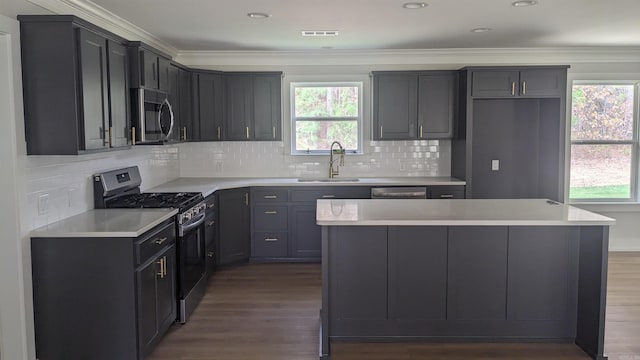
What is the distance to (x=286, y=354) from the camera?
3521 mm

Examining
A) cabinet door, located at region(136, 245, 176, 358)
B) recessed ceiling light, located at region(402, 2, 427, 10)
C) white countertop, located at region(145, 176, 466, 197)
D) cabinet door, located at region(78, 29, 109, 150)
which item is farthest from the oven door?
recessed ceiling light, located at region(402, 2, 427, 10)

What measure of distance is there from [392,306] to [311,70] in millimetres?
3558

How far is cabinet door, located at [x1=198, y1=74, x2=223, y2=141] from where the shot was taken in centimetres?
602

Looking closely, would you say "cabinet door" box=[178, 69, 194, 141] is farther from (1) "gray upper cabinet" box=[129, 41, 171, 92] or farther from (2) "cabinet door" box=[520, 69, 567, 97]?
(2) "cabinet door" box=[520, 69, 567, 97]

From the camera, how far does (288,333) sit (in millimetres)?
3869

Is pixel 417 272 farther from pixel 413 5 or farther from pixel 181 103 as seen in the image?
pixel 181 103

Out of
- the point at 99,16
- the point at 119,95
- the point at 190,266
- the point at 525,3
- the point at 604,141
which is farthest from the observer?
the point at 604,141

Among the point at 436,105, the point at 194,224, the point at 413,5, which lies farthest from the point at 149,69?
Result: the point at 436,105

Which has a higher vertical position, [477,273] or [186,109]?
[186,109]

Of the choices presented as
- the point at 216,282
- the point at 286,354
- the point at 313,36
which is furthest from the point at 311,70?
the point at 286,354

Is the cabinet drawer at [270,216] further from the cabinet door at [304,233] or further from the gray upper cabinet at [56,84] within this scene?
the gray upper cabinet at [56,84]

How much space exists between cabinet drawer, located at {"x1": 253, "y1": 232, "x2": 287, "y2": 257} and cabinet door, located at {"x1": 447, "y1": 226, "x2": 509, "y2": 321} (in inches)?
103

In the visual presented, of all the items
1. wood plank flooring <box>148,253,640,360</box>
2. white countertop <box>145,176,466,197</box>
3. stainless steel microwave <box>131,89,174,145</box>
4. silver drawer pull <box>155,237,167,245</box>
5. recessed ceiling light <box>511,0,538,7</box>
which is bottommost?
wood plank flooring <box>148,253,640,360</box>

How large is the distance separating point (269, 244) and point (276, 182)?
0.69 meters
